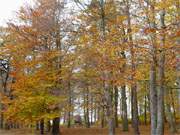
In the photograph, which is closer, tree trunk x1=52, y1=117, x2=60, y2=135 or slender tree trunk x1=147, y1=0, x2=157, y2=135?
slender tree trunk x1=147, y1=0, x2=157, y2=135

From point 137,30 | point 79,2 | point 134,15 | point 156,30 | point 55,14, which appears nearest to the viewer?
point 156,30

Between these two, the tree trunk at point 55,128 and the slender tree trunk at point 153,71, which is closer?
the slender tree trunk at point 153,71

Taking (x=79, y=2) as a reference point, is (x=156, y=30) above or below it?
below

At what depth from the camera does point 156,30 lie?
1420cm

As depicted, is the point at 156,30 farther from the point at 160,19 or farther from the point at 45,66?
the point at 45,66

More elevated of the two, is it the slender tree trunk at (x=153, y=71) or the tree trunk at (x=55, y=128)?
the slender tree trunk at (x=153, y=71)

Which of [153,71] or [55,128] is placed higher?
[153,71]

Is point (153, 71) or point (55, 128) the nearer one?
point (153, 71)

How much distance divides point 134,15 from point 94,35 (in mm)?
3456

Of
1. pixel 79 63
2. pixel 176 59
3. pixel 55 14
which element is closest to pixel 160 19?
pixel 176 59

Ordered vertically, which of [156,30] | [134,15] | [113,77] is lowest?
[113,77]

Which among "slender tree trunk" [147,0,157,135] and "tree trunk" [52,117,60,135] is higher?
"slender tree trunk" [147,0,157,135]

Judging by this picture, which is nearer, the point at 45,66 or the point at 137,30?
the point at 137,30

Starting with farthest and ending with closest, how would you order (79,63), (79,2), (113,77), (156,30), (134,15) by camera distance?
(79,63)
(79,2)
(113,77)
(134,15)
(156,30)
